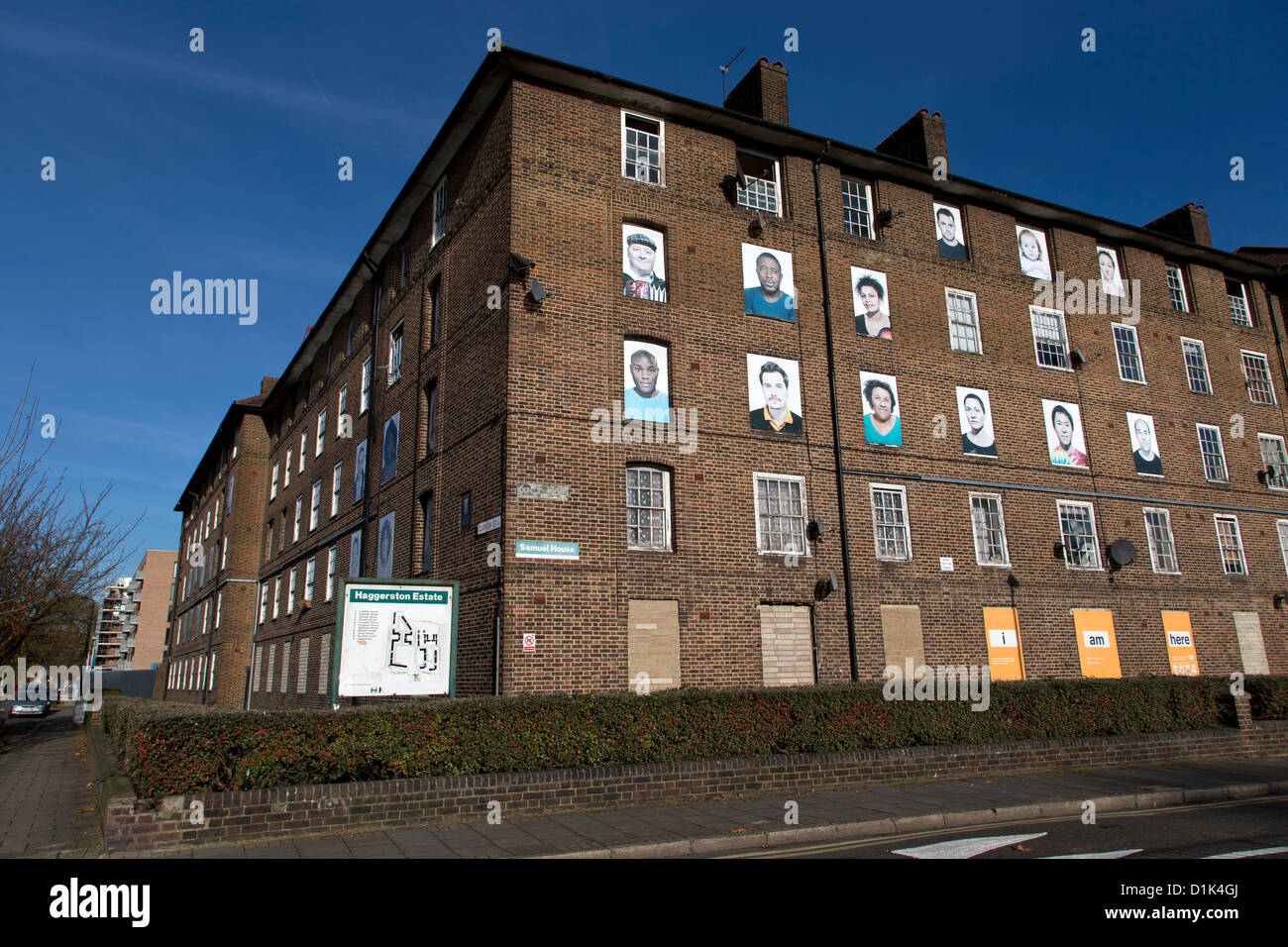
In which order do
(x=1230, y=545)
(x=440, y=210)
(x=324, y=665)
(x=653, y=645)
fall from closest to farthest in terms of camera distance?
(x=653, y=645)
(x=440, y=210)
(x=1230, y=545)
(x=324, y=665)

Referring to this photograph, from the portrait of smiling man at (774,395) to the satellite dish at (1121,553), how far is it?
9481 mm

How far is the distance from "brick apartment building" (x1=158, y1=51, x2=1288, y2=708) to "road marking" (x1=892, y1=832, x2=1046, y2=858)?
7287 mm

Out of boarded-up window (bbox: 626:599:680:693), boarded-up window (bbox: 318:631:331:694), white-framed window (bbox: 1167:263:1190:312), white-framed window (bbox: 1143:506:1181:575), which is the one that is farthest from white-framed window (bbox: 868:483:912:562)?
boarded-up window (bbox: 318:631:331:694)

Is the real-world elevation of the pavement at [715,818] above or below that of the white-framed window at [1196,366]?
below

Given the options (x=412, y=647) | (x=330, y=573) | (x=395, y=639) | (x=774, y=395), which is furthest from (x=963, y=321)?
(x=330, y=573)

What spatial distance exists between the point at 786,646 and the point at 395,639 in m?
8.37

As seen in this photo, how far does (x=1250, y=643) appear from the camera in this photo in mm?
23016

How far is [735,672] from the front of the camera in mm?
16328

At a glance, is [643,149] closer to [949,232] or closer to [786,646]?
[949,232]

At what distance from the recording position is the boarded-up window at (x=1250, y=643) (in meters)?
22.8

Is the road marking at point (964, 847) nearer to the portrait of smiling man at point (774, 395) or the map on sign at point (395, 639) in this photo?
the map on sign at point (395, 639)

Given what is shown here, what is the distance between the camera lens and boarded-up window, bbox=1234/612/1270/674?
22750mm

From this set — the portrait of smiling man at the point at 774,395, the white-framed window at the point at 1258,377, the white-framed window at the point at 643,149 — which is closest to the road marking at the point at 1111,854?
the portrait of smiling man at the point at 774,395
